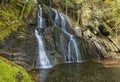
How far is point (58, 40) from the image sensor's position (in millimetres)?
26531

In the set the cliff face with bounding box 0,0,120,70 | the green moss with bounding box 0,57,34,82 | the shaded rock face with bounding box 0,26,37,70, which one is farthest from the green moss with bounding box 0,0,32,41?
the green moss with bounding box 0,57,34,82

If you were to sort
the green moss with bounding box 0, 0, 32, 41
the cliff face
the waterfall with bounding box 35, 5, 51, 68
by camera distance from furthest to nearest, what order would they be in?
the waterfall with bounding box 35, 5, 51, 68, the green moss with bounding box 0, 0, 32, 41, the cliff face

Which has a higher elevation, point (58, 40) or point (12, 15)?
point (12, 15)

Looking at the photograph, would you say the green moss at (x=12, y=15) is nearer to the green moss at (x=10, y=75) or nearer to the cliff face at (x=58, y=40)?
the cliff face at (x=58, y=40)

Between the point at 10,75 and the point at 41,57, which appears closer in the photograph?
the point at 10,75

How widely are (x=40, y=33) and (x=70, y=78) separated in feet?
34.9

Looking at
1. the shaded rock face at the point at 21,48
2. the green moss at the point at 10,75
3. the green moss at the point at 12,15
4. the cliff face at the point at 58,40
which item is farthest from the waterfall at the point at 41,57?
the green moss at the point at 10,75

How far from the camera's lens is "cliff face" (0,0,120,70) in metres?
20.0

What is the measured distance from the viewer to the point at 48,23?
29453 millimetres

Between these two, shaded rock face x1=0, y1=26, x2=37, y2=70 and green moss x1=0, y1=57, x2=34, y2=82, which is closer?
green moss x1=0, y1=57, x2=34, y2=82

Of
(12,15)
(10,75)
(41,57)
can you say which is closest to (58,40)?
(41,57)

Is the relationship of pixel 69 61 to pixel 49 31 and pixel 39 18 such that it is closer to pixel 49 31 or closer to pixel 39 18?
pixel 49 31

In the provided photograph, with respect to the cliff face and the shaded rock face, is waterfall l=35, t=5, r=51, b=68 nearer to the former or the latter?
the cliff face

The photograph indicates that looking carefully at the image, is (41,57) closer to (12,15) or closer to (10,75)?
(12,15)
